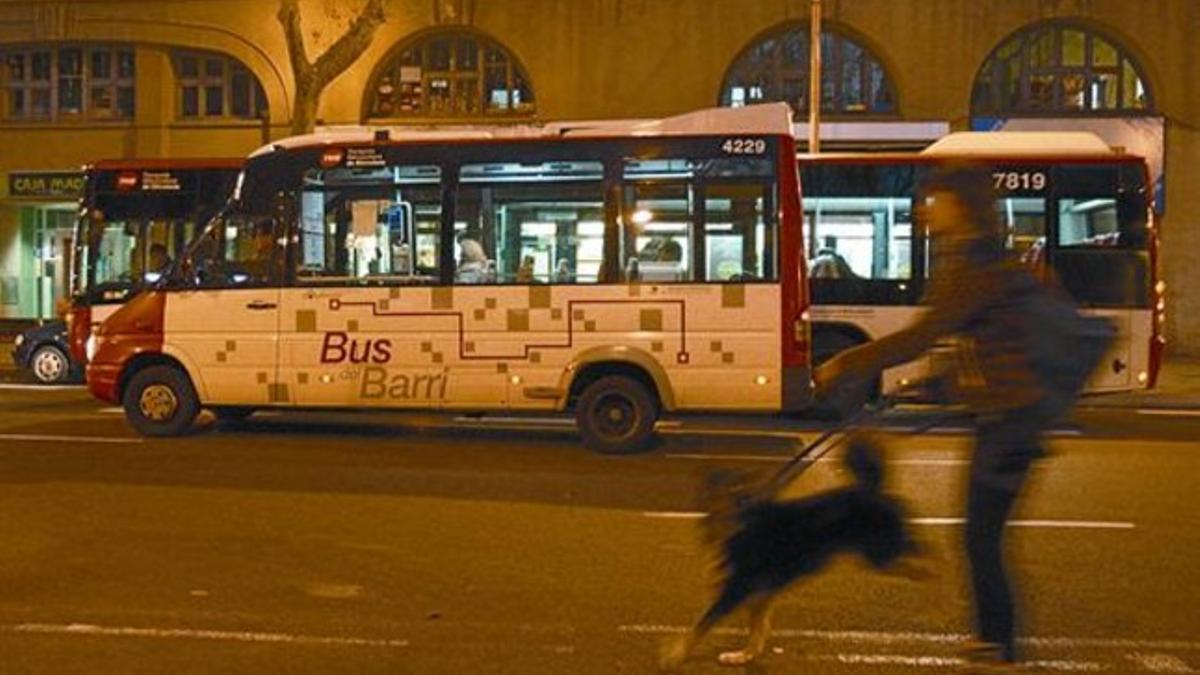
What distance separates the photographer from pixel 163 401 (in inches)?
523

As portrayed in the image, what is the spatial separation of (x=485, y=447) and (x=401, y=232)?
2042mm

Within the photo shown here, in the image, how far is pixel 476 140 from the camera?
1270cm

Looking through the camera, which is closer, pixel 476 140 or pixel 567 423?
pixel 476 140

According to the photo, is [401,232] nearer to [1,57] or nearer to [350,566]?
[350,566]

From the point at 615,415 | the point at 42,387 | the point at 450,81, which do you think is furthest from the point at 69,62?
the point at 615,415

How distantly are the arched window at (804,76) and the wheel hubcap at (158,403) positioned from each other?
14.5 meters

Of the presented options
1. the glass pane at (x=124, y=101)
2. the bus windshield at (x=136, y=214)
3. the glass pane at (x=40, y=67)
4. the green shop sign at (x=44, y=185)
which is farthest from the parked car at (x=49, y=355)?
the glass pane at (x=40, y=67)

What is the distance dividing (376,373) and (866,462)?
788cm

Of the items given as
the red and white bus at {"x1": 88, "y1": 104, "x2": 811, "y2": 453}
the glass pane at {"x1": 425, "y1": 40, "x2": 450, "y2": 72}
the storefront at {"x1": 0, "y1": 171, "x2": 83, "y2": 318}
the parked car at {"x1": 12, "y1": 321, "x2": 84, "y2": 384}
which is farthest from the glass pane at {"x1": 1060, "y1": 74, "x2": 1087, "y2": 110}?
the storefront at {"x1": 0, "y1": 171, "x2": 83, "y2": 318}

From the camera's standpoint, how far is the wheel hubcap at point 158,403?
43.5 feet

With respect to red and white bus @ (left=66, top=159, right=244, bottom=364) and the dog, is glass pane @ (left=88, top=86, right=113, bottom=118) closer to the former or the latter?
red and white bus @ (left=66, top=159, right=244, bottom=364)

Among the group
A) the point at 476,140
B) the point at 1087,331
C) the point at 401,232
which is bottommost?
the point at 1087,331

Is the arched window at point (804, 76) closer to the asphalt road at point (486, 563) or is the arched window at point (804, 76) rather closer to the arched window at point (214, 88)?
the arched window at point (214, 88)

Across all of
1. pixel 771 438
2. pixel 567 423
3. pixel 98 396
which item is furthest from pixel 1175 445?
pixel 98 396
